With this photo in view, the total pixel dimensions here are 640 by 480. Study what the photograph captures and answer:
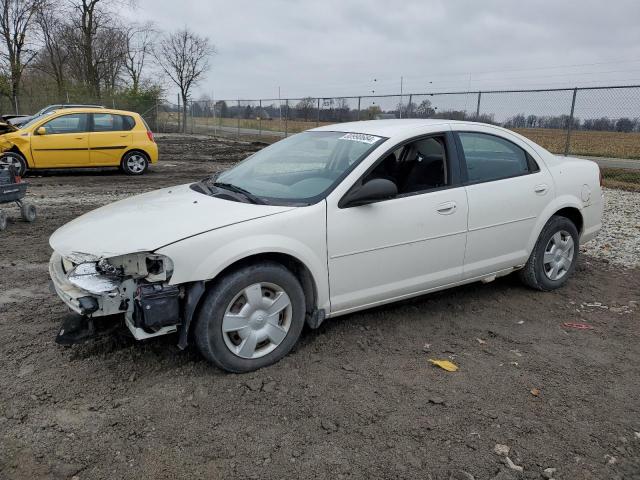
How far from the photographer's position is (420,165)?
416 cm

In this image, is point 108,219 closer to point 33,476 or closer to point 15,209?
point 33,476

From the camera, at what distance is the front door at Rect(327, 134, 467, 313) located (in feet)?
11.7

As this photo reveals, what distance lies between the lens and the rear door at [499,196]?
418 cm

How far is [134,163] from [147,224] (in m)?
10.4

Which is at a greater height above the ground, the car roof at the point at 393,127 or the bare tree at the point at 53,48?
the bare tree at the point at 53,48

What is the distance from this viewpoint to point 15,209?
27.7 feet

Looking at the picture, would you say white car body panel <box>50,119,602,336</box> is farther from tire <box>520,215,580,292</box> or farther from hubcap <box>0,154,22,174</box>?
hubcap <box>0,154,22,174</box>

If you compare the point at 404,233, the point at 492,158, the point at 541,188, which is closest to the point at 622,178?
the point at 541,188

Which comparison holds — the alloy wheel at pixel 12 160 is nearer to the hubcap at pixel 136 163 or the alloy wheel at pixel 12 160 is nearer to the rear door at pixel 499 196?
the hubcap at pixel 136 163

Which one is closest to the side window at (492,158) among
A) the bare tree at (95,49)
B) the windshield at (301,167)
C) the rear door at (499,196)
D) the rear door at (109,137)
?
the rear door at (499,196)

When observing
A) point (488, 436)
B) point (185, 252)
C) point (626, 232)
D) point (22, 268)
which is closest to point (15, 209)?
point (22, 268)

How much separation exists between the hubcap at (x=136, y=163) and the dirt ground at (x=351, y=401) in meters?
8.85

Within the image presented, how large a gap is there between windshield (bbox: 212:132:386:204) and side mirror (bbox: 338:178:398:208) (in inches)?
6.3

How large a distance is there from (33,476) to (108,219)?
5.52 feet
